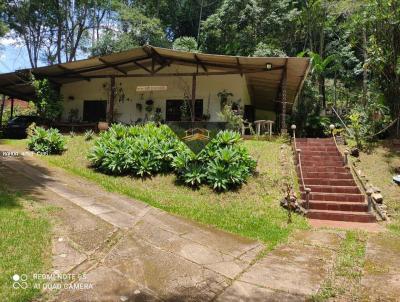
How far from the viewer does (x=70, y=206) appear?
7.47 m

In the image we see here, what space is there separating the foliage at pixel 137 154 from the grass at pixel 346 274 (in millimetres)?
5847

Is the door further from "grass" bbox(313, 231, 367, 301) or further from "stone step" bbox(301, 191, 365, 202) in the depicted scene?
"grass" bbox(313, 231, 367, 301)

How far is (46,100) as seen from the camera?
59.6ft

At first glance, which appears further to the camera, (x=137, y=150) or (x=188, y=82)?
(x=188, y=82)

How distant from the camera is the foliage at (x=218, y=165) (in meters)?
10.3

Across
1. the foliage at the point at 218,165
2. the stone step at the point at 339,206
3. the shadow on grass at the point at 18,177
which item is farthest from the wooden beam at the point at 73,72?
the stone step at the point at 339,206

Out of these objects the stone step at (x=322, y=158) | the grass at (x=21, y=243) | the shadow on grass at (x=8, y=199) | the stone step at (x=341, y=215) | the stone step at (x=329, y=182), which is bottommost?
the stone step at (x=341, y=215)

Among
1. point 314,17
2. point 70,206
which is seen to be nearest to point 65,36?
point 314,17

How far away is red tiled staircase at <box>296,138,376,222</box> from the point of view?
9.31m

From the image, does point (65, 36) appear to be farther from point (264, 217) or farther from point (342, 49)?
point (264, 217)

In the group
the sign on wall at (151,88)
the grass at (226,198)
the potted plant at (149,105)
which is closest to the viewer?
the grass at (226,198)

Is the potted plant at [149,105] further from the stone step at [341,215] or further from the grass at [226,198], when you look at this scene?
the stone step at [341,215]

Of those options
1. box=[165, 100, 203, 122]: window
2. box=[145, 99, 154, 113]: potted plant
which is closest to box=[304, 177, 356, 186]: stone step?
box=[165, 100, 203, 122]: window

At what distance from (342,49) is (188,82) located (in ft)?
55.4
